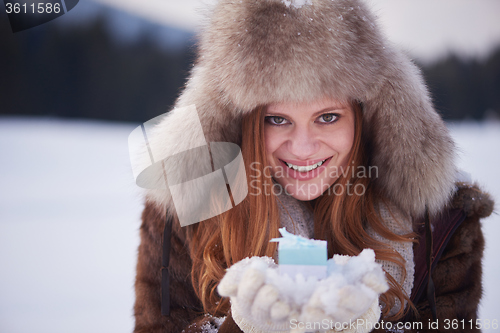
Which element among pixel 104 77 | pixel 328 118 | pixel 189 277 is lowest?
pixel 189 277

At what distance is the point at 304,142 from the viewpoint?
0.93 meters

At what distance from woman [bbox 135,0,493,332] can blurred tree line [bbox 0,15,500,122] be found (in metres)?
3.17

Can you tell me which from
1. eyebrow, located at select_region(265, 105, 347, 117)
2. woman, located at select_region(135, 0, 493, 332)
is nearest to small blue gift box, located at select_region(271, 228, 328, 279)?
woman, located at select_region(135, 0, 493, 332)

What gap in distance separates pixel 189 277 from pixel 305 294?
0.68 meters

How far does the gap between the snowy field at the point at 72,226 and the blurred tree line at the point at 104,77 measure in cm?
29

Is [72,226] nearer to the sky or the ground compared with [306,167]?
nearer to the ground

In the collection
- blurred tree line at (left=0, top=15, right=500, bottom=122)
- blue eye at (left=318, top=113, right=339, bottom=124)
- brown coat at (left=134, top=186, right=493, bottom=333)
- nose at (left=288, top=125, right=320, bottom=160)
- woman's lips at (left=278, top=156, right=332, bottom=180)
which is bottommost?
brown coat at (left=134, top=186, right=493, bottom=333)

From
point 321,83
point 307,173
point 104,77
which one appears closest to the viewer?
point 321,83

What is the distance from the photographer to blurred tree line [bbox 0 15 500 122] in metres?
3.90

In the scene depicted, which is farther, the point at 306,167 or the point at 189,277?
the point at 189,277

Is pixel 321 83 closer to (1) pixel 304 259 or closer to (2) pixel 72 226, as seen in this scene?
(1) pixel 304 259

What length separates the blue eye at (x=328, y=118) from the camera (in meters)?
0.96

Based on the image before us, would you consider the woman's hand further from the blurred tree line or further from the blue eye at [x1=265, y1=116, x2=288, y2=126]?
the blurred tree line

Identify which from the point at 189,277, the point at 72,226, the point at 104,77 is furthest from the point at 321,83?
the point at 104,77
